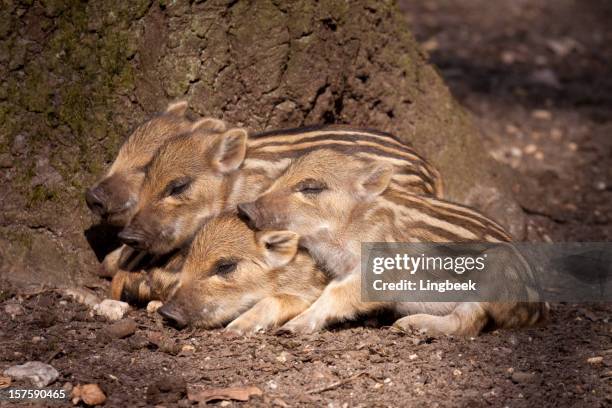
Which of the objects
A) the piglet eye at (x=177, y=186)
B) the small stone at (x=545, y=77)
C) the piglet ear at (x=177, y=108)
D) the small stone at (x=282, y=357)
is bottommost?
the small stone at (x=282, y=357)

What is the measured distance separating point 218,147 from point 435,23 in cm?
614

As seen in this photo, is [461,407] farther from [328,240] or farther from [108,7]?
[108,7]

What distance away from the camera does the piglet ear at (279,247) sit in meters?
4.70

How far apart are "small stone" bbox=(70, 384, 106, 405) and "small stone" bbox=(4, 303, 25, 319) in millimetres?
853

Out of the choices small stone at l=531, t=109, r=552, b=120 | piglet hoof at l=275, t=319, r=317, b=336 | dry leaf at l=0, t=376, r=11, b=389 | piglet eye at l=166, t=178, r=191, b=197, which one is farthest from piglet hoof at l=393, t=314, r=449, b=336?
small stone at l=531, t=109, r=552, b=120

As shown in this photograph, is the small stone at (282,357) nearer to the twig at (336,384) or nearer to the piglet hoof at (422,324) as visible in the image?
the twig at (336,384)

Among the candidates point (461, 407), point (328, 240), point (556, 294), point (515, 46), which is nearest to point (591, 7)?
point (515, 46)

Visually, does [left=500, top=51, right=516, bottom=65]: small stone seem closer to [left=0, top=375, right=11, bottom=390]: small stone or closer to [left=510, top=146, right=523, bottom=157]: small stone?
[left=510, top=146, right=523, bottom=157]: small stone

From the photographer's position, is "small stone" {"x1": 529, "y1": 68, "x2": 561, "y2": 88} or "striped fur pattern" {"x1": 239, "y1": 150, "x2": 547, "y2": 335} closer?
"striped fur pattern" {"x1": 239, "y1": 150, "x2": 547, "y2": 335}

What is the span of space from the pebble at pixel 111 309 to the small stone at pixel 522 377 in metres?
1.91

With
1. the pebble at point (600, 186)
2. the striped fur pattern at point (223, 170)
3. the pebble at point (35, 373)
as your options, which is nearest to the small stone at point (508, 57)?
the pebble at point (600, 186)

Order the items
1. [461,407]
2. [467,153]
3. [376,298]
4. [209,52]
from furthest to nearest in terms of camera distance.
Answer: [467,153] → [209,52] → [376,298] → [461,407]

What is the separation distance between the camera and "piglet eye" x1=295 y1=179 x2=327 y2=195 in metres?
4.77

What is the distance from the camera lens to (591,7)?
36.3 feet
